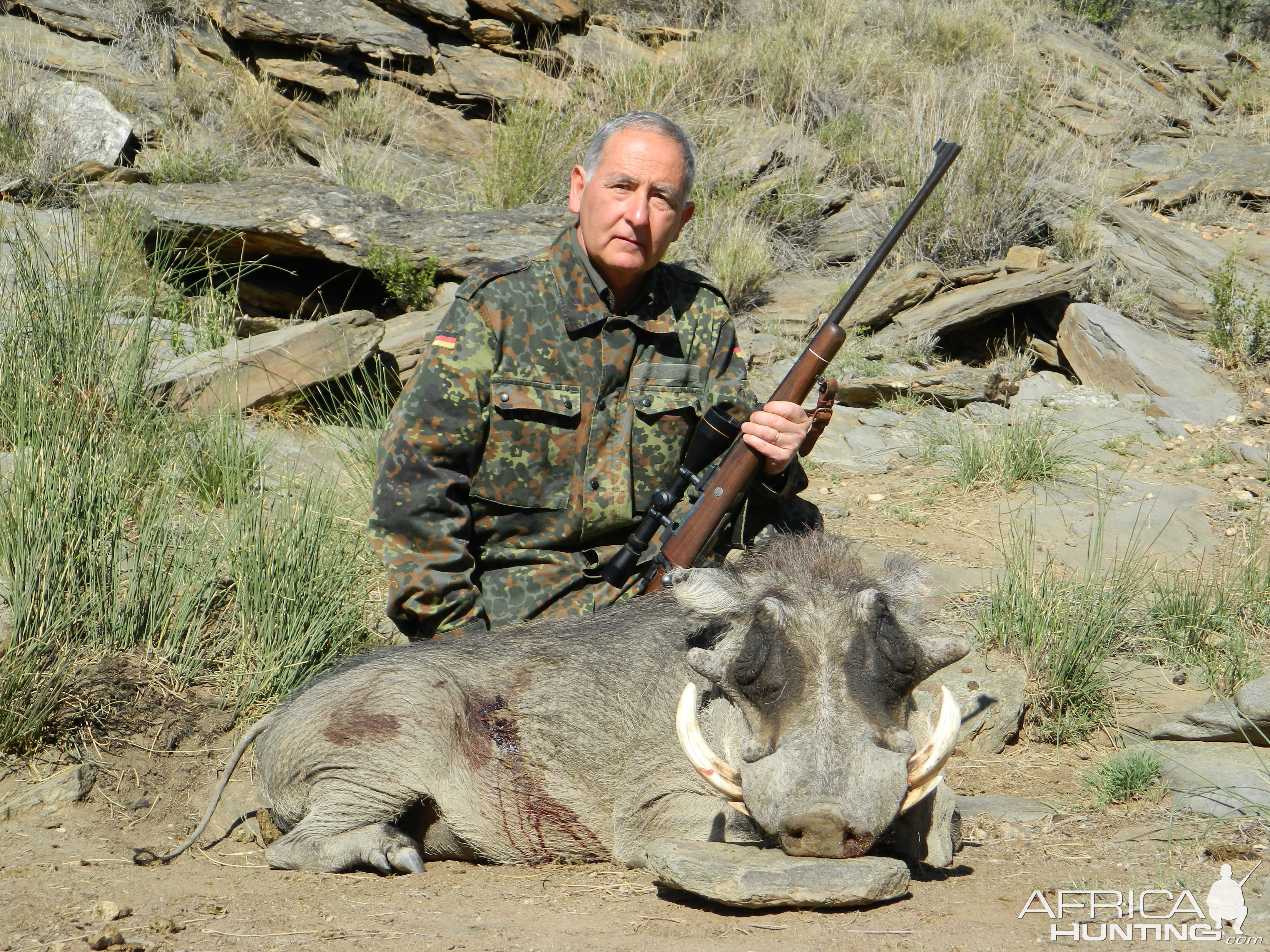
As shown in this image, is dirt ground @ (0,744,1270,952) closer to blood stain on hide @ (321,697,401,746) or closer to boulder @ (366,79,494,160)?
blood stain on hide @ (321,697,401,746)

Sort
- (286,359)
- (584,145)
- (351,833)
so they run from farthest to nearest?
(584,145) < (286,359) < (351,833)

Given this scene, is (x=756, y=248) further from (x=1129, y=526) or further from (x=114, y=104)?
(x=114, y=104)

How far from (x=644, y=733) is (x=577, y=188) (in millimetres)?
2192

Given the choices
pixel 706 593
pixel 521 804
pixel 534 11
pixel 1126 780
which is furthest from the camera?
pixel 534 11

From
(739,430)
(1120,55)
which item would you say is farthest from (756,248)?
(1120,55)

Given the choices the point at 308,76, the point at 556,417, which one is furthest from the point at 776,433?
the point at 308,76

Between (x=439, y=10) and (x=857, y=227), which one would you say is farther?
(x=439, y=10)

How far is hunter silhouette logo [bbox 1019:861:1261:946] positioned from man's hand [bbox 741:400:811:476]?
4.96ft

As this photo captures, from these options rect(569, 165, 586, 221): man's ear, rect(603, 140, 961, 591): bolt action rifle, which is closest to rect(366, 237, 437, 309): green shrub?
rect(569, 165, 586, 221): man's ear

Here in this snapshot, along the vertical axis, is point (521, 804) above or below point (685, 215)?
below

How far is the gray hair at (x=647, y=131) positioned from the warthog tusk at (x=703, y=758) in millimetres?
2167

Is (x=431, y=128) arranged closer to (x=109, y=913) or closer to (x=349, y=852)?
(x=349, y=852)

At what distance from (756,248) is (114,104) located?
630 cm

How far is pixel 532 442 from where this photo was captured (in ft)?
12.7
